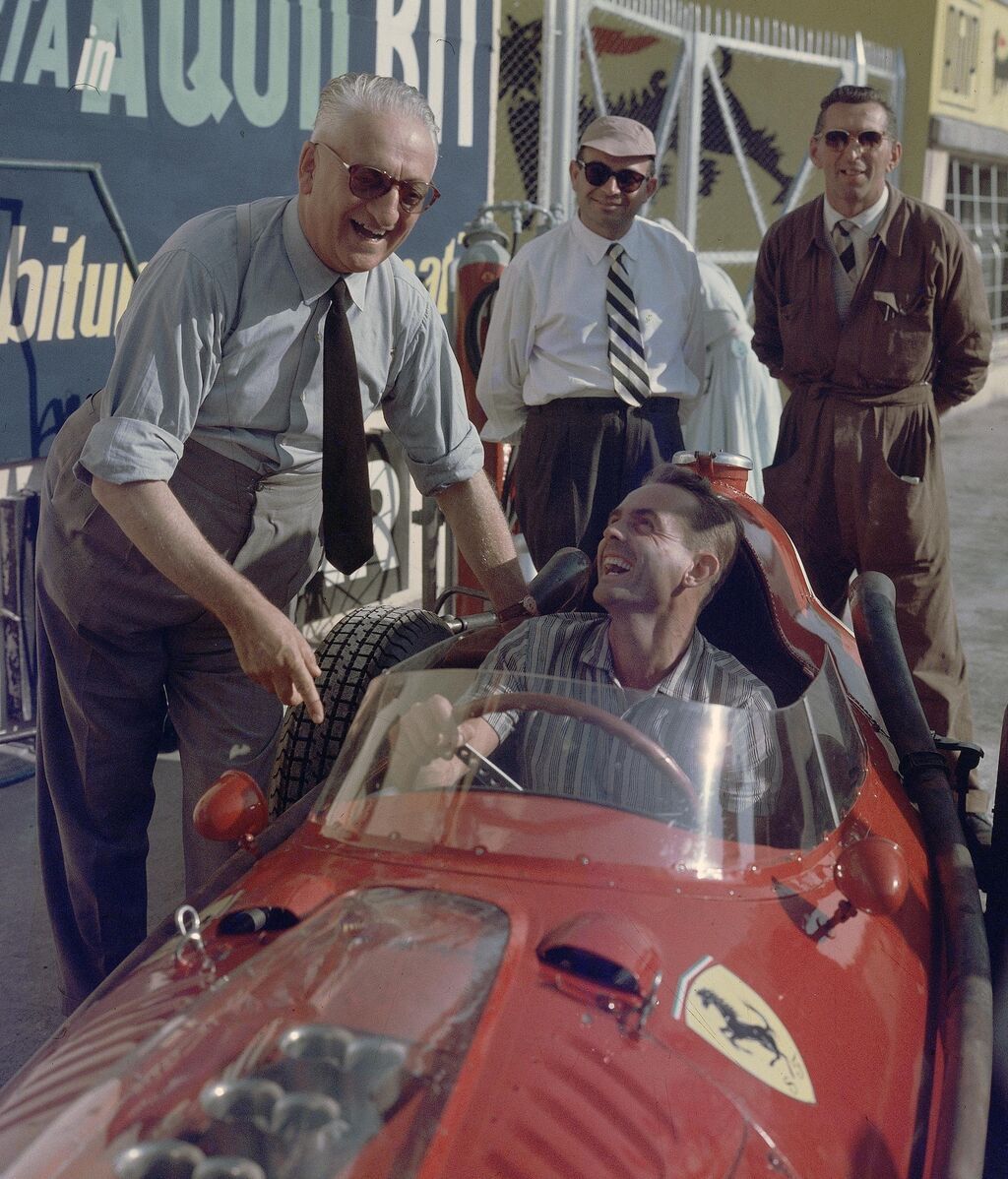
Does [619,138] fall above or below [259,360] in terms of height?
above

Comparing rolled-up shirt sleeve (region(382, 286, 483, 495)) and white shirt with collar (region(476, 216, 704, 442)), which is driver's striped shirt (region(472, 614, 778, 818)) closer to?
rolled-up shirt sleeve (region(382, 286, 483, 495))

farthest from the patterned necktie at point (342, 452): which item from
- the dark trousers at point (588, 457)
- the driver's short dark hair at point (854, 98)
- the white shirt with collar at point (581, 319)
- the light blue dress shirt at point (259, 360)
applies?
the driver's short dark hair at point (854, 98)

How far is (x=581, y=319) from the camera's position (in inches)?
189

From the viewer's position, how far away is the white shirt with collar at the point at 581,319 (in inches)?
189

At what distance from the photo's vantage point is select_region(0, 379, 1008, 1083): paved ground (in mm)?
3313

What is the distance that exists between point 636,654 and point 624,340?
7.27ft

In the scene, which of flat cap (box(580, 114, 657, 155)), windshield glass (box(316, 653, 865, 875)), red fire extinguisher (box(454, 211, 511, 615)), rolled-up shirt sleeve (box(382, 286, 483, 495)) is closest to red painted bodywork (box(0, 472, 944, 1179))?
windshield glass (box(316, 653, 865, 875))

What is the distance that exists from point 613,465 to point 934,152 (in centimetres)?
984

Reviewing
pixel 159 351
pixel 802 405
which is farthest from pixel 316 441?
pixel 802 405

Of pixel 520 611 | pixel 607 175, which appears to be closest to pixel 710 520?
pixel 520 611

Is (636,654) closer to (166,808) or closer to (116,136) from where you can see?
(166,808)

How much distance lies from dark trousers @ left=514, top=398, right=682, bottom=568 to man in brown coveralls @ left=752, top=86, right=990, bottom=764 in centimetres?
51

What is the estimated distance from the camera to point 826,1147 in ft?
5.83

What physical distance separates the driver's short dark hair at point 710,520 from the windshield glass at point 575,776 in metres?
0.61
